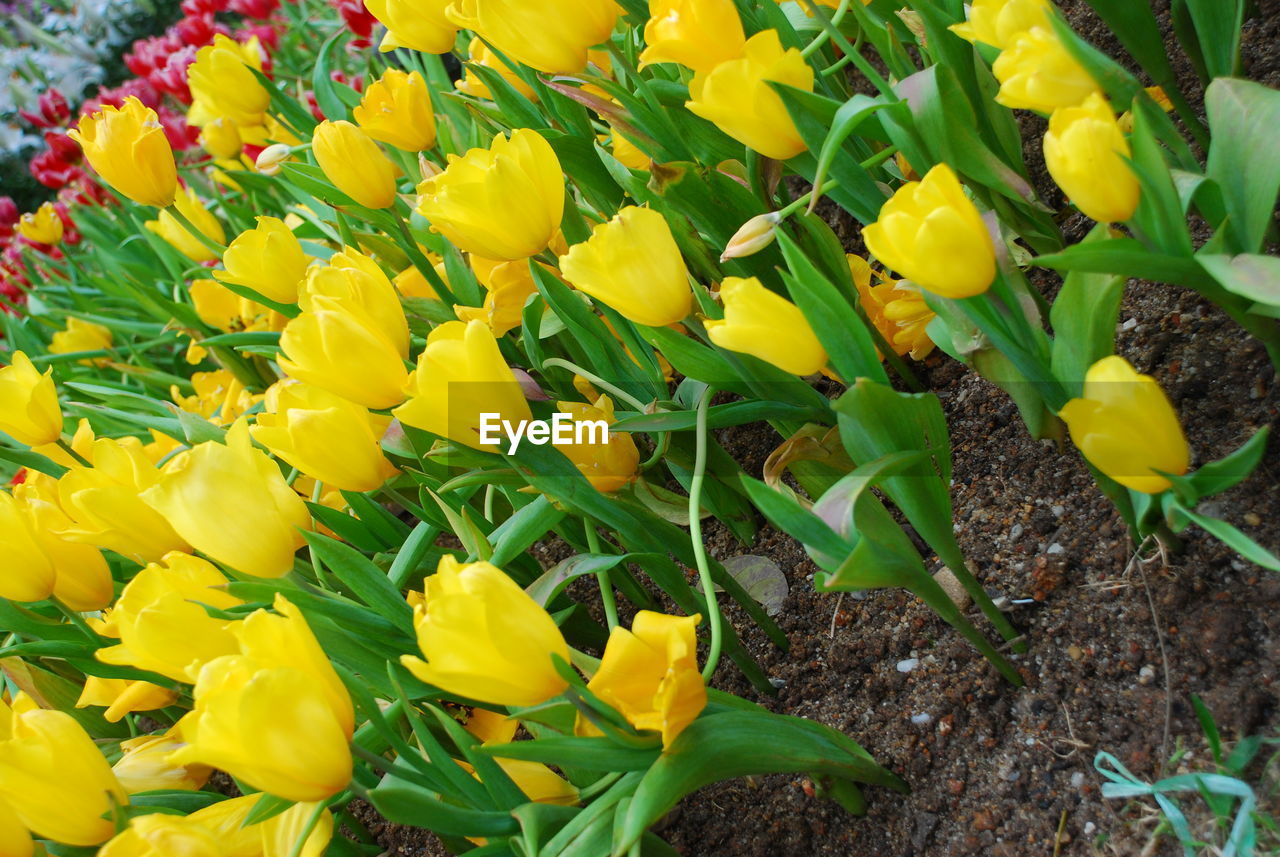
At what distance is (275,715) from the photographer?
59 centimetres

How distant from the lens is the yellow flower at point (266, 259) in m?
1.15

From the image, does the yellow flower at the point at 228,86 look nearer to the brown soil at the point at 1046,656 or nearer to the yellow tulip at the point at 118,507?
the yellow tulip at the point at 118,507

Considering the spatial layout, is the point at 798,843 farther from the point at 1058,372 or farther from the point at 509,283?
the point at 509,283

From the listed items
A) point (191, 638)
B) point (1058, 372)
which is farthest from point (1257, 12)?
point (191, 638)

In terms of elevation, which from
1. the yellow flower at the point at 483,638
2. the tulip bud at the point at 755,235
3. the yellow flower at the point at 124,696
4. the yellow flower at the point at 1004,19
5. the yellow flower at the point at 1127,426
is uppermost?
the yellow flower at the point at 1004,19

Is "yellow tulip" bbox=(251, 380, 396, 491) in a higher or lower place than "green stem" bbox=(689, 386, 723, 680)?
higher

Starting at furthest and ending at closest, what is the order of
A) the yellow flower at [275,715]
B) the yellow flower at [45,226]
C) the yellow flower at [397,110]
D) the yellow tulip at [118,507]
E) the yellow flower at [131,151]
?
the yellow flower at [45,226], the yellow flower at [131,151], the yellow flower at [397,110], the yellow tulip at [118,507], the yellow flower at [275,715]

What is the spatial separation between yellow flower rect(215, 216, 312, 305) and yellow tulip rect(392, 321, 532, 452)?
426 millimetres

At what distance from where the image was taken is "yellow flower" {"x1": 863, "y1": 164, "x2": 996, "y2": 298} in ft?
2.02

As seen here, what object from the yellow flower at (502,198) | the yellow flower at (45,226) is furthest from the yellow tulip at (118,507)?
the yellow flower at (45,226)

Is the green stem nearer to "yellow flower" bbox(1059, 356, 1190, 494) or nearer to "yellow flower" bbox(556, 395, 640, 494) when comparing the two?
"yellow flower" bbox(556, 395, 640, 494)

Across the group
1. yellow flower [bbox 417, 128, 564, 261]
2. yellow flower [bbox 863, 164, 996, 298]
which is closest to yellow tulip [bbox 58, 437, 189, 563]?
yellow flower [bbox 417, 128, 564, 261]

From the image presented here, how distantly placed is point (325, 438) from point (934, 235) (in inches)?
19.2

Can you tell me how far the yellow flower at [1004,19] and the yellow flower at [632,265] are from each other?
0.25 meters
